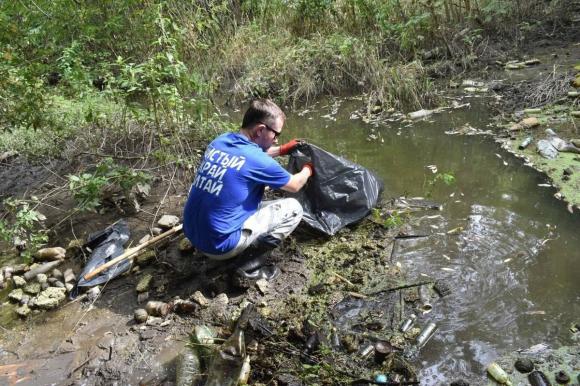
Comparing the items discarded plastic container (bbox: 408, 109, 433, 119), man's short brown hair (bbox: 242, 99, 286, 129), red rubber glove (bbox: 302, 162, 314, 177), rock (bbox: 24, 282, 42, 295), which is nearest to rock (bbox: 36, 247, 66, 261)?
rock (bbox: 24, 282, 42, 295)

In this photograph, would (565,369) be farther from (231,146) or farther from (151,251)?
(151,251)

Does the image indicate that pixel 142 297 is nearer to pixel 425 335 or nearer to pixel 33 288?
pixel 33 288

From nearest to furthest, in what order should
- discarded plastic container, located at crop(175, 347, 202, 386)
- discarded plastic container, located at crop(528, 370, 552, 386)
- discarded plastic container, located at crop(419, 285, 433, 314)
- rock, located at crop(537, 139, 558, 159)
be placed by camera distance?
discarded plastic container, located at crop(528, 370, 552, 386), discarded plastic container, located at crop(175, 347, 202, 386), discarded plastic container, located at crop(419, 285, 433, 314), rock, located at crop(537, 139, 558, 159)

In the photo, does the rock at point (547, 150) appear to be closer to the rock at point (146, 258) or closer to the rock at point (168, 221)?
the rock at point (168, 221)

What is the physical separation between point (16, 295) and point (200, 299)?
1572 millimetres

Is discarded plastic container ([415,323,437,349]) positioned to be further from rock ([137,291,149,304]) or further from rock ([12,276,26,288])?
rock ([12,276,26,288])

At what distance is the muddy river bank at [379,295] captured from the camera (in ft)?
8.80

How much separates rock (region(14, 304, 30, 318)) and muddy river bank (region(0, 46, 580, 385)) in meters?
0.04

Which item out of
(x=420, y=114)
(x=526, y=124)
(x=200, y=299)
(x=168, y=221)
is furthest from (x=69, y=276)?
(x=526, y=124)

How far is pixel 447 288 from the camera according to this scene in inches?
124

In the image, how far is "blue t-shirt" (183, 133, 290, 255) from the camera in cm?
310

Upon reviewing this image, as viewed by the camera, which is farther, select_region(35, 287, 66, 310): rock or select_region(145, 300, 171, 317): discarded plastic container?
select_region(35, 287, 66, 310): rock

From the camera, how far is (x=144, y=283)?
352 centimetres

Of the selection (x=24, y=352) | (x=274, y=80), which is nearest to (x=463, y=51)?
(x=274, y=80)
